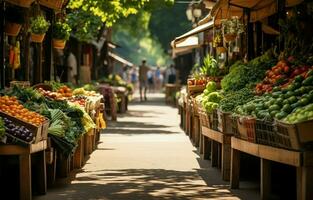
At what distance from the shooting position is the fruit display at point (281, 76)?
12.6m

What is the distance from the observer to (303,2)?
1589cm

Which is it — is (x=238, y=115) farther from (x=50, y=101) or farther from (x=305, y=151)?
(x=50, y=101)

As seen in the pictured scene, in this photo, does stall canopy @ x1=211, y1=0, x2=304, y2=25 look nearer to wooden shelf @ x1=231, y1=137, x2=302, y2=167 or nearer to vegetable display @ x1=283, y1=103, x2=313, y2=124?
wooden shelf @ x1=231, y1=137, x2=302, y2=167

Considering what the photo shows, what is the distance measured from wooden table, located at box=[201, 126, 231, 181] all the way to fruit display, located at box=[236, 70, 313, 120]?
123 centimetres

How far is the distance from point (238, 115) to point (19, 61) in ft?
25.1

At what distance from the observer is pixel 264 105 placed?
36.8ft

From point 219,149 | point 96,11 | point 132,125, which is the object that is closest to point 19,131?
point 219,149

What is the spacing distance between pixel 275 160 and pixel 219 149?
5.05 metres

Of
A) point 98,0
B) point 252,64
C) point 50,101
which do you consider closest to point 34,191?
point 50,101

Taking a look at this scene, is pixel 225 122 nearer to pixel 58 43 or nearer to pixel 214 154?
pixel 214 154

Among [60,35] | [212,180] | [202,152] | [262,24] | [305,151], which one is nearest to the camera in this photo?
[305,151]

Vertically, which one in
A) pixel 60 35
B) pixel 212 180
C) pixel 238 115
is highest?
pixel 60 35

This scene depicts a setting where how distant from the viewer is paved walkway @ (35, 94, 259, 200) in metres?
11.7

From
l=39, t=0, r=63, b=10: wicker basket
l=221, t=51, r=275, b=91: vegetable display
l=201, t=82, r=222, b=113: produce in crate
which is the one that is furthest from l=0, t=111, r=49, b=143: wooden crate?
l=39, t=0, r=63, b=10: wicker basket
